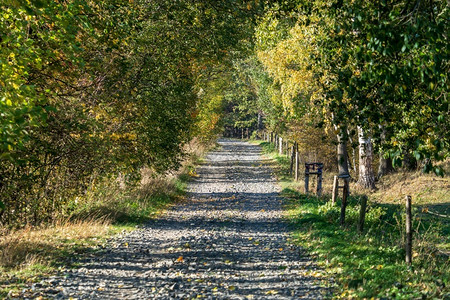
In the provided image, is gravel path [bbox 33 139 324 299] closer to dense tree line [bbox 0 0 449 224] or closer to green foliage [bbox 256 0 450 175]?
dense tree line [bbox 0 0 449 224]

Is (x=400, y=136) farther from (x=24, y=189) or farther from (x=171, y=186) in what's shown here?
(x=171, y=186)

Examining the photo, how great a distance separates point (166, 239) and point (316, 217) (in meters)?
4.60

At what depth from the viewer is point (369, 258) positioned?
926 cm

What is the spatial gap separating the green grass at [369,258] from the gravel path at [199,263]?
458mm

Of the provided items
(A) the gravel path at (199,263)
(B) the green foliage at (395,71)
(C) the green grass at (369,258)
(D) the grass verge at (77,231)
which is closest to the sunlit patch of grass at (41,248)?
(D) the grass verge at (77,231)

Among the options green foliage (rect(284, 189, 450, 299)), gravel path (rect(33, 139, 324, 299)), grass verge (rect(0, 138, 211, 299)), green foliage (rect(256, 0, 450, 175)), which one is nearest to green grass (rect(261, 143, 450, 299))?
green foliage (rect(284, 189, 450, 299))

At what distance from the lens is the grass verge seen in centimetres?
886

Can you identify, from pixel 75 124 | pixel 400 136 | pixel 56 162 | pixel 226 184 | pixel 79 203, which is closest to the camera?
pixel 400 136

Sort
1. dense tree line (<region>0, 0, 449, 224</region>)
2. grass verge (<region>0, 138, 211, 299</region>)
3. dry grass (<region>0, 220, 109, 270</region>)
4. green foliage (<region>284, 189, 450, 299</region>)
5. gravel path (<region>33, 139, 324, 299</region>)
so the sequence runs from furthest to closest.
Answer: dry grass (<region>0, 220, 109, 270</region>) < grass verge (<region>0, 138, 211, 299</region>) < gravel path (<region>33, 139, 324, 299</region>) < green foliage (<region>284, 189, 450, 299</region>) < dense tree line (<region>0, 0, 449, 224</region>)

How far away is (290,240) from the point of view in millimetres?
12508

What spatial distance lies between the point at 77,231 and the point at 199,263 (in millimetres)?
3748

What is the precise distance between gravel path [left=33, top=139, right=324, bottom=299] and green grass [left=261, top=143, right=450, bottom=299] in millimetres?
458

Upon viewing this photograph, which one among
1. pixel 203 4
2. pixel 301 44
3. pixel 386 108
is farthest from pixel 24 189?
pixel 301 44

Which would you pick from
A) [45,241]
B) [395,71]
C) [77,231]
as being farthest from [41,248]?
[395,71]
